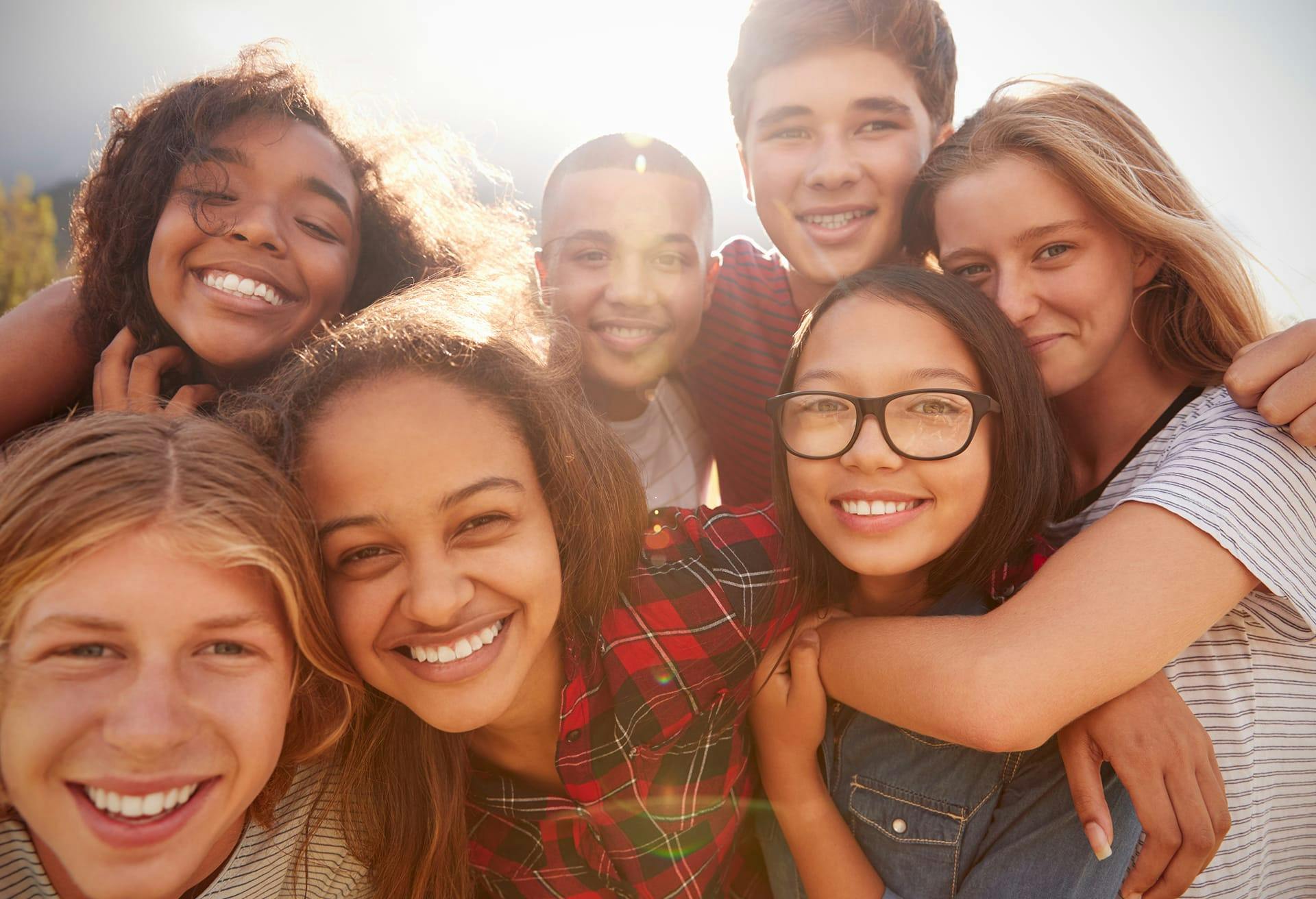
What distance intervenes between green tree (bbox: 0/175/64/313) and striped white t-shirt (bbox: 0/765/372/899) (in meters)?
21.7

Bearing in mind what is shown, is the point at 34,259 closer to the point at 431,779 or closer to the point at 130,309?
the point at 130,309

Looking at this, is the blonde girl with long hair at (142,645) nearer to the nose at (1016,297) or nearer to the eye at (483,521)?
the eye at (483,521)

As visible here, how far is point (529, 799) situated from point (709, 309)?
84.4 inches

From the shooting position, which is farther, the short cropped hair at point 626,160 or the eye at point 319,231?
the short cropped hair at point 626,160

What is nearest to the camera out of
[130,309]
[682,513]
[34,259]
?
[682,513]

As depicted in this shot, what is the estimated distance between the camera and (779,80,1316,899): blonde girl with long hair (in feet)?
5.86

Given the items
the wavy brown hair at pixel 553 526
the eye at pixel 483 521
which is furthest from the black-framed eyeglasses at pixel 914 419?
the eye at pixel 483 521

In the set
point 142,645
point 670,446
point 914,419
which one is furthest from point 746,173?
point 142,645

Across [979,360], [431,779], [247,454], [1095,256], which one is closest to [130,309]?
[247,454]

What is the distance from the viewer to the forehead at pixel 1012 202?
2383 millimetres

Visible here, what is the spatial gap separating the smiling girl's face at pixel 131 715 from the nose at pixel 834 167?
230cm

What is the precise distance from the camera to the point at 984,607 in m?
2.17

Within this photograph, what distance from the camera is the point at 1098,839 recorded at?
1716 millimetres

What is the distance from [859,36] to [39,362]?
303 centimetres
